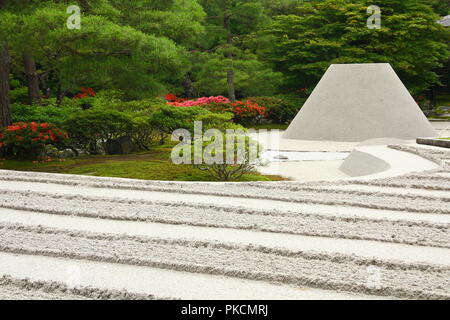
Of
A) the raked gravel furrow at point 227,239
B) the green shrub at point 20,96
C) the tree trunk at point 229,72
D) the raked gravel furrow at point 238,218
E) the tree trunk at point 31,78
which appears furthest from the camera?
the tree trunk at point 229,72

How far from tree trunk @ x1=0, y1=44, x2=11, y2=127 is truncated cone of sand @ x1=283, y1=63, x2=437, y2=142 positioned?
6767 millimetres

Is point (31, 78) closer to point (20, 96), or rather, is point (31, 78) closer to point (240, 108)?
point (20, 96)

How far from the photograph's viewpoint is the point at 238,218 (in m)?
4.38

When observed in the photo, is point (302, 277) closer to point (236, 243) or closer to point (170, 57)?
point (236, 243)

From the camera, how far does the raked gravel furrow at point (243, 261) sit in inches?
113

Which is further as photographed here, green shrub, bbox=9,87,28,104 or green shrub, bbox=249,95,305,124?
green shrub, bbox=249,95,305,124

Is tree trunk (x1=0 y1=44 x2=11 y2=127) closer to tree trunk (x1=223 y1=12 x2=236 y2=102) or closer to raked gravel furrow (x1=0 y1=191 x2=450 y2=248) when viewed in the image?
raked gravel furrow (x1=0 y1=191 x2=450 y2=248)

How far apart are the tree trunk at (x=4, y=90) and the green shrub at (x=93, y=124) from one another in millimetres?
1015

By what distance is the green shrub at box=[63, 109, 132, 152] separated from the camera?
913 cm

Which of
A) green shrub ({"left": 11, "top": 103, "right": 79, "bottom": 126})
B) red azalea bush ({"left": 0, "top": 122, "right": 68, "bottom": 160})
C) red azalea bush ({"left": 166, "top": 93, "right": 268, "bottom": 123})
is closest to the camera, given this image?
red azalea bush ({"left": 0, "top": 122, "right": 68, "bottom": 160})

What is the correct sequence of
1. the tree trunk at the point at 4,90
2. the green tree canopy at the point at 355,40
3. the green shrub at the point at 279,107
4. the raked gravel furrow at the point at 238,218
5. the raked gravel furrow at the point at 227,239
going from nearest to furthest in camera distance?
the raked gravel furrow at the point at 227,239
the raked gravel furrow at the point at 238,218
the tree trunk at the point at 4,90
the green shrub at the point at 279,107
the green tree canopy at the point at 355,40

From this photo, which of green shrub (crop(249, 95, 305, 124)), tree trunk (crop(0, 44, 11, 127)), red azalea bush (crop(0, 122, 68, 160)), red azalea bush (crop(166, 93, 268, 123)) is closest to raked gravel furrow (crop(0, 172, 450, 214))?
red azalea bush (crop(0, 122, 68, 160))

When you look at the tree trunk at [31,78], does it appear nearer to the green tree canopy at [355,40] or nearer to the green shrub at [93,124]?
the green shrub at [93,124]

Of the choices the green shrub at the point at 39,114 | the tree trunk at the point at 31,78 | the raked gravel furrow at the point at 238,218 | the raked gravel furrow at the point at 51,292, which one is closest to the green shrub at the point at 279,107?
the tree trunk at the point at 31,78
